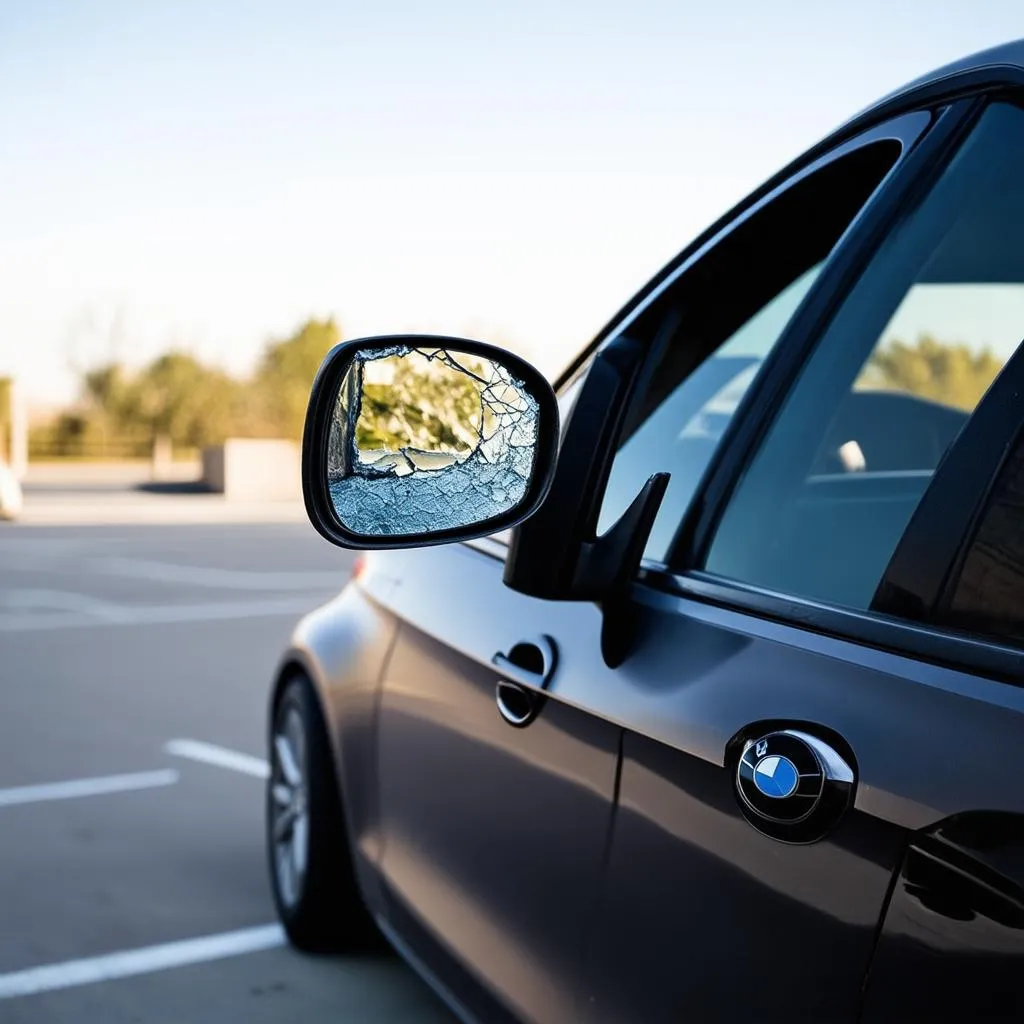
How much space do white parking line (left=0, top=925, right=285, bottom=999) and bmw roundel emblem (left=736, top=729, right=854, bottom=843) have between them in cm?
251

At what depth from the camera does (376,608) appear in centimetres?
301

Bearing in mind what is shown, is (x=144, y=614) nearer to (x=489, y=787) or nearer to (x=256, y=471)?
(x=489, y=787)

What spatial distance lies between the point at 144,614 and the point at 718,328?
28.2 ft

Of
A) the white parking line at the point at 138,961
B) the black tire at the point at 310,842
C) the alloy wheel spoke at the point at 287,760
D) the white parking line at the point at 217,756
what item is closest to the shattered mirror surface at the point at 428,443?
the black tire at the point at 310,842

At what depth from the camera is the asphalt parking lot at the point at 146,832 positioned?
A: 3.34 m

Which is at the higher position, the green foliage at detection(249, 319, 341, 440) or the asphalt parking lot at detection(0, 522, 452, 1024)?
the asphalt parking lot at detection(0, 522, 452, 1024)

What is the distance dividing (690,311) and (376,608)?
1.15m

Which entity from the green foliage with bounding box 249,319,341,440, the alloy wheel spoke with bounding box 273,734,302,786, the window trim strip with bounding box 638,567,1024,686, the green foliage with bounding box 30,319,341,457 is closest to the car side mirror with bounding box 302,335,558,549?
the window trim strip with bounding box 638,567,1024,686

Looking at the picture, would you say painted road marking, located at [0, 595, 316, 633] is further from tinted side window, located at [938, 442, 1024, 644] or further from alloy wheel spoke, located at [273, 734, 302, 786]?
tinted side window, located at [938, 442, 1024, 644]

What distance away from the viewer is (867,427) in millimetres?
2514

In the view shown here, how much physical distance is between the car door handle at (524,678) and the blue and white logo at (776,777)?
575mm

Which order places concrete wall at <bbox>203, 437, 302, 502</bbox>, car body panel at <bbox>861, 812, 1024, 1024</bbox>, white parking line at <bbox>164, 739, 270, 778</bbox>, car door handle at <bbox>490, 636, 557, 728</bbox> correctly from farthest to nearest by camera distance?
concrete wall at <bbox>203, 437, 302, 502</bbox>
white parking line at <bbox>164, 739, 270, 778</bbox>
car door handle at <bbox>490, 636, 557, 728</bbox>
car body panel at <bbox>861, 812, 1024, 1024</bbox>

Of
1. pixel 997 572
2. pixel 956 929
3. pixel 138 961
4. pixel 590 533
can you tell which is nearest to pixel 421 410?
pixel 590 533

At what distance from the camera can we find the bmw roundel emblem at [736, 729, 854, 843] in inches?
→ 54.7
